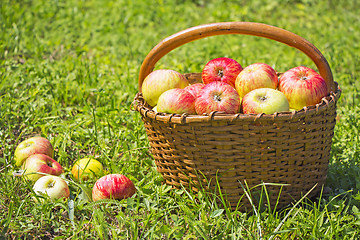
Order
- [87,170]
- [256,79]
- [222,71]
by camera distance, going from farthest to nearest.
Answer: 1. [222,71]
2. [87,170]
3. [256,79]

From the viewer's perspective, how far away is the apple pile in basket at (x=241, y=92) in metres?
2.07

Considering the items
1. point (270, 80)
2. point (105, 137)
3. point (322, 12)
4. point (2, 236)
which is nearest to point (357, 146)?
point (270, 80)

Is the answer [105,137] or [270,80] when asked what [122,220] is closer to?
[105,137]

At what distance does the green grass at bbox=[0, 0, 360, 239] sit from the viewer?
6.40ft

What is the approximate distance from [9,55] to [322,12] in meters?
4.80

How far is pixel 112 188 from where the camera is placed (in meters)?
2.12

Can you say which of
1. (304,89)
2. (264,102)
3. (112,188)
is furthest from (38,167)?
Result: (304,89)

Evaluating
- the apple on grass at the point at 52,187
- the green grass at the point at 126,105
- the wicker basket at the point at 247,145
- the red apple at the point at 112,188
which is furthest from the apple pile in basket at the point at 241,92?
the apple on grass at the point at 52,187

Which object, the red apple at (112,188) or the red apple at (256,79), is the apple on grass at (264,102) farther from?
the red apple at (112,188)

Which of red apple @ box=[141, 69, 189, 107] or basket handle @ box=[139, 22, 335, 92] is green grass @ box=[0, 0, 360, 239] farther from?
basket handle @ box=[139, 22, 335, 92]

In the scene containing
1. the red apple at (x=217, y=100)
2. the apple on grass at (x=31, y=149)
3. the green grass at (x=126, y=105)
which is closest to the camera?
the green grass at (x=126, y=105)

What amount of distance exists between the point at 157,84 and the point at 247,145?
747mm

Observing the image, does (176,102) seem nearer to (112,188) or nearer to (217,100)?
(217,100)

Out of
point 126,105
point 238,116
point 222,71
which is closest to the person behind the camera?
point 238,116
